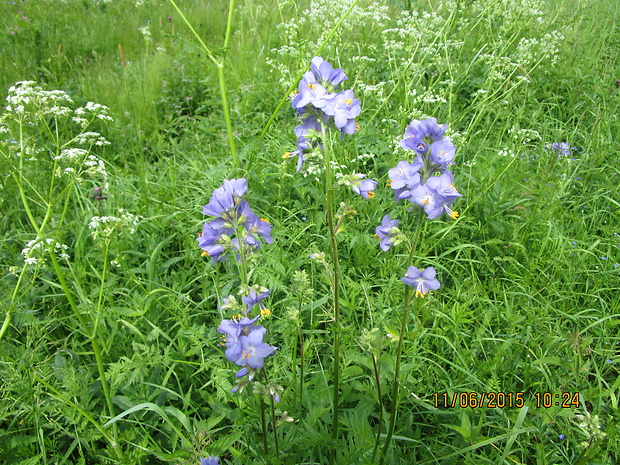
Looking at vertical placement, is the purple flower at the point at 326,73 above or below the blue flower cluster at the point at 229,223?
above

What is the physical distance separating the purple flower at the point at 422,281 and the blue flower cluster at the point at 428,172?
6.8 inches

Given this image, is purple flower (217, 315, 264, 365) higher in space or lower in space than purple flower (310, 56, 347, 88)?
lower

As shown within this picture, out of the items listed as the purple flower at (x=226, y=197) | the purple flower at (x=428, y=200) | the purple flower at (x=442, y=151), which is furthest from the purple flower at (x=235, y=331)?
the purple flower at (x=442, y=151)

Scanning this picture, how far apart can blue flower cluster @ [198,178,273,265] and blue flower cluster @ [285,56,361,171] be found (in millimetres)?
260

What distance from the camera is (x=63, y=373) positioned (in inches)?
70.8

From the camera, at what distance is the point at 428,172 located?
4.25ft

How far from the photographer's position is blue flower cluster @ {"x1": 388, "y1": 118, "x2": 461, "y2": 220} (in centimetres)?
122

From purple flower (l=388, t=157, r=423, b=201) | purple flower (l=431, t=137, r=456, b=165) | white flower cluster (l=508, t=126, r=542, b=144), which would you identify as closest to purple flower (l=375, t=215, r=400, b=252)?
purple flower (l=388, t=157, r=423, b=201)

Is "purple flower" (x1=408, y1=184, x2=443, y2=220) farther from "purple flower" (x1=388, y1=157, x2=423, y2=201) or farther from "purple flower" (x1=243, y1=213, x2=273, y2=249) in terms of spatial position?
"purple flower" (x1=243, y1=213, x2=273, y2=249)

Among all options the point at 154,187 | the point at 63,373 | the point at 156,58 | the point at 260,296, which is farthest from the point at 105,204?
the point at 156,58

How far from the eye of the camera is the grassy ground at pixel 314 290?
66.2 inches

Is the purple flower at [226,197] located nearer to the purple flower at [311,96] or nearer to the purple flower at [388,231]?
the purple flower at [311,96]

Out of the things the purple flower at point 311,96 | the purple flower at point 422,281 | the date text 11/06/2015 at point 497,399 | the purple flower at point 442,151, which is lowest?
the date text 11/06/2015 at point 497,399

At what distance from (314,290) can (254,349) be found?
118 centimetres
